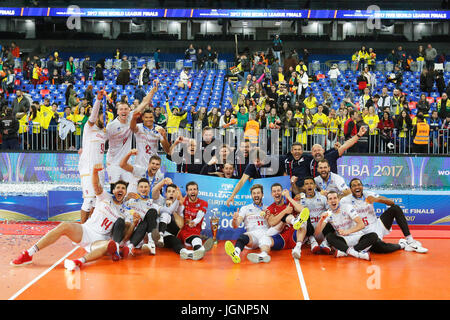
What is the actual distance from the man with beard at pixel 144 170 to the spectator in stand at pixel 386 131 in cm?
815

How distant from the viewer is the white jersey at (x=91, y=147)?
31.2 ft

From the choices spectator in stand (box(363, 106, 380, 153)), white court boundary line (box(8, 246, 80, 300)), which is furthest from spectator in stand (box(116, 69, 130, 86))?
white court boundary line (box(8, 246, 80, 300))

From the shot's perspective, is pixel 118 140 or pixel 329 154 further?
pixel 329 154

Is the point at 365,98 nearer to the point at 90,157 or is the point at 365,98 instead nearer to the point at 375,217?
the point at 375,217

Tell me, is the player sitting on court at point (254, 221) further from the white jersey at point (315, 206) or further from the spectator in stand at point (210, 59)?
the spectator in stand at point (210, 59)

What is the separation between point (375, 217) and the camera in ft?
30.0

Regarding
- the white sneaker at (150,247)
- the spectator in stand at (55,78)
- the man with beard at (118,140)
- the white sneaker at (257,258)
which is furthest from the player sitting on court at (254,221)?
the spectator in stand at (55,78)

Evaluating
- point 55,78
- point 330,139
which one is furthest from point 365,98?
point 55,78

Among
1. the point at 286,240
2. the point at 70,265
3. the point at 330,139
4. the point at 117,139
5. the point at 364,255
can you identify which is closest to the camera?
the point at 70,265

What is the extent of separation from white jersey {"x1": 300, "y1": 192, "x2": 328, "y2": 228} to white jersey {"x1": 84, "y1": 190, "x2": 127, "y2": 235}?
3.34 meters

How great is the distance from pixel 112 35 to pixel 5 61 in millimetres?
12443

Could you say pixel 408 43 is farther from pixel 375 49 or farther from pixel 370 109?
pixel 370 109

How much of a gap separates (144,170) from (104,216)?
60.8 inches
